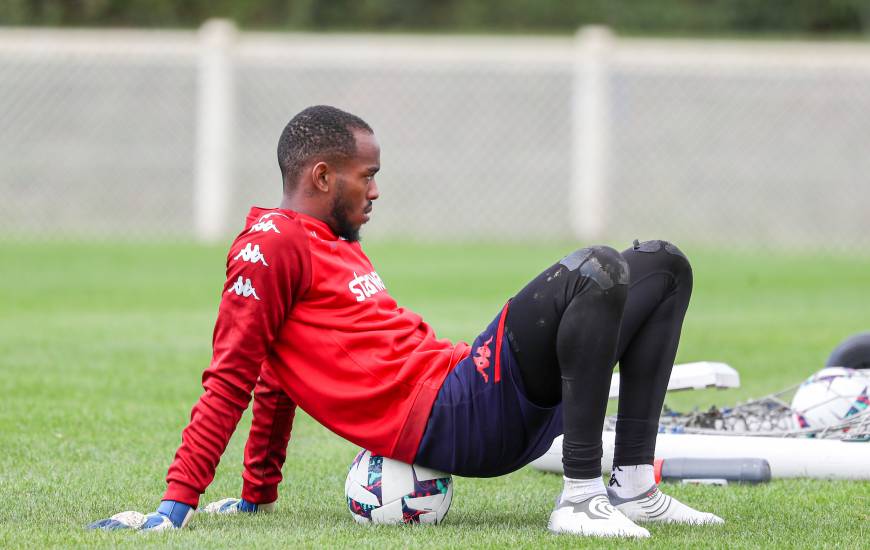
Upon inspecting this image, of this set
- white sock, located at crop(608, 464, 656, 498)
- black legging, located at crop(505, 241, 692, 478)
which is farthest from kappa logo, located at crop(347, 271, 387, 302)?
white sock, located at crop(608, 464, 656, 498)

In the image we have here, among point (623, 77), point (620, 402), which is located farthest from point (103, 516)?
point (623, 77)

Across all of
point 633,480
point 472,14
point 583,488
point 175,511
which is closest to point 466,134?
point 472,14

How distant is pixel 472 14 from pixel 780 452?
1764 centimetres

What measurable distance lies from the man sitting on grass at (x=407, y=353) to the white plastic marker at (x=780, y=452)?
796 millimetres

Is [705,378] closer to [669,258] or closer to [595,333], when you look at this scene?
[669,258]

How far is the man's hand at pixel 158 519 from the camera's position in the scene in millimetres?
2910

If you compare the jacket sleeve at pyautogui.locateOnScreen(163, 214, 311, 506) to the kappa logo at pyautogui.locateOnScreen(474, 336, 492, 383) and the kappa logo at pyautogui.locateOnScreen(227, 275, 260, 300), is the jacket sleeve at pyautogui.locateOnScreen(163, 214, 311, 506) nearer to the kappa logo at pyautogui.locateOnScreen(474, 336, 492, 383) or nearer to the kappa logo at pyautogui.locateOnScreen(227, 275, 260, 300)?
the kappa logo at pyautogui.locateOnScreen(227, 275, 260, 300)

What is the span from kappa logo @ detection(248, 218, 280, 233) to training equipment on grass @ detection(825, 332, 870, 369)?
8.01ft

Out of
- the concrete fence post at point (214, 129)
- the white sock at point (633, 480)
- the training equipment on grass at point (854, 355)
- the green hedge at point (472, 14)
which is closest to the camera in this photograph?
the white sock at point (633, 480)

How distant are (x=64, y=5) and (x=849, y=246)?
Answer: 509 inches

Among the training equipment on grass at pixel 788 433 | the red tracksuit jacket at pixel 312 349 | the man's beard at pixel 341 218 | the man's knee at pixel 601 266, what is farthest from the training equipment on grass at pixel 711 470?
the man's beard at pixel 341 218

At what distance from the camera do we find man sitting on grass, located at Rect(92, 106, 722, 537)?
115 inches

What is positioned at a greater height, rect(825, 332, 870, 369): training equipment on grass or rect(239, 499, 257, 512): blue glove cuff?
rect(825, 332, 870, 369): training equipment on grass

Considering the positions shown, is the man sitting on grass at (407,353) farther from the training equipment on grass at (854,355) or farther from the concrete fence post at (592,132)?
the concrete fence post at (592,132)
